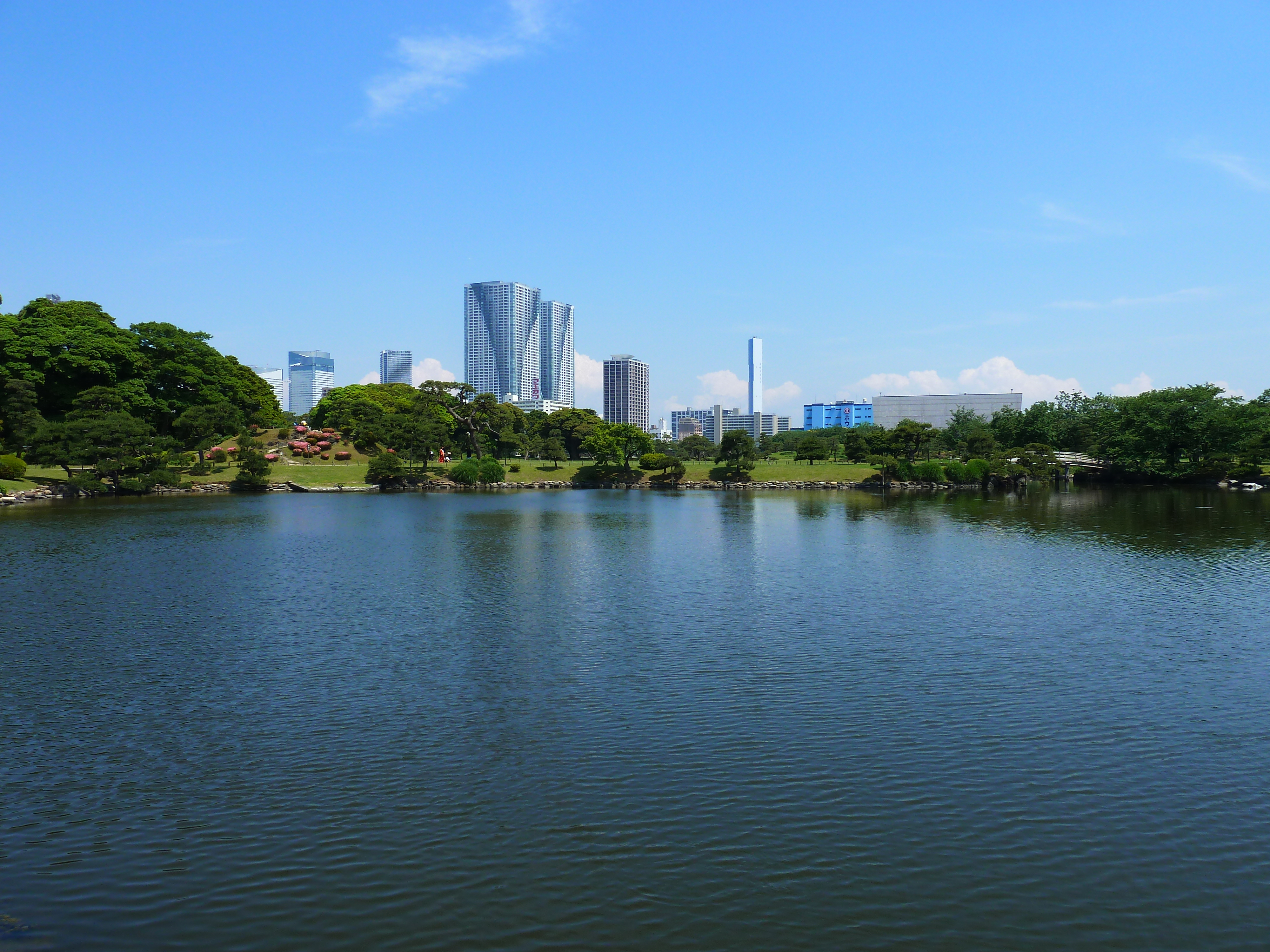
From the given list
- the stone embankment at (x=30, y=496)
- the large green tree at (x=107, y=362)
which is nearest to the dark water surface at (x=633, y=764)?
the stone embankment at (x=30, y=496)

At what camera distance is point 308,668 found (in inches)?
697

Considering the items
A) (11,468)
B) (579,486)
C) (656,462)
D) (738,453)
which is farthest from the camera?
(738,453)

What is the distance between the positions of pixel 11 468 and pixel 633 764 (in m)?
70.6

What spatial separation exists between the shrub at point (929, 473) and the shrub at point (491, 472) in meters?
45.0

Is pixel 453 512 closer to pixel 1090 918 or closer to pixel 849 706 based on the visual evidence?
pixel 849 706

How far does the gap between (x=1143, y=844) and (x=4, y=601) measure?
95.4 feet

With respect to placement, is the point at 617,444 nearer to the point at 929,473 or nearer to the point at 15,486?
the point at 929,473

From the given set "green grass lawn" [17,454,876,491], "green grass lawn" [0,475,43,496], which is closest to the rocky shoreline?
"green grass lawn" [17,454,876,491]

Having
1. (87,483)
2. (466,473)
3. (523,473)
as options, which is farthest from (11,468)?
(523,473)

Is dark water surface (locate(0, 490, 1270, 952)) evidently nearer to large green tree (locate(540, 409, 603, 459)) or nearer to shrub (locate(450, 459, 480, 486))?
shrub (locate(450, 459, 480, 486))

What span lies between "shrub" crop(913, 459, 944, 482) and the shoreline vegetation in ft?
0.47

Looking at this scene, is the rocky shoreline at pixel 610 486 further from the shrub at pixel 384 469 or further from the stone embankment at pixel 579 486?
the shrub at pixel 384 469

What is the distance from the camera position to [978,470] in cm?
8900

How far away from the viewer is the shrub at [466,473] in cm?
8381
